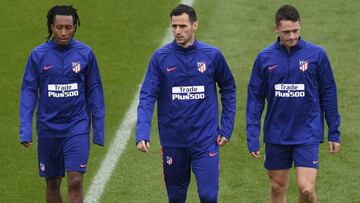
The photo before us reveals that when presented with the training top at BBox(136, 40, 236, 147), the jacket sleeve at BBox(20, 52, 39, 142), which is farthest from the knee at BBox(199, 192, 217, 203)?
the jacket sleeve at BBox(20, 52, 39, 142)

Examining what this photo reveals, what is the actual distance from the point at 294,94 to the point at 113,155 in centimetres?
363

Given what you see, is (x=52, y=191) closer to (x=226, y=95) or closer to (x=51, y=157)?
(x=51, y=157)

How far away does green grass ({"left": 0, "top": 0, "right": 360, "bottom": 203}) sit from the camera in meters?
12.6

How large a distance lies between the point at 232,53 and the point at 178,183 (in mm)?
6414

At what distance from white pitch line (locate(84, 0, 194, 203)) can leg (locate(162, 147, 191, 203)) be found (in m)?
1.72

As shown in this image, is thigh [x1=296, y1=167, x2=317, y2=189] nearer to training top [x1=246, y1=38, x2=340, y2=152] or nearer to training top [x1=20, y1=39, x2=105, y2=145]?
training top [x1=246, y1=38, x2=340, y2=152]

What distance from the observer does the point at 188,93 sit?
10398 mm

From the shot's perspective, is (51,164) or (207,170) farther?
(51,164)

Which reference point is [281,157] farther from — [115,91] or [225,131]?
[115,91]

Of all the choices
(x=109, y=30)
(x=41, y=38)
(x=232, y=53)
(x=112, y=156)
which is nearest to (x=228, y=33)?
(x=232, y=53)

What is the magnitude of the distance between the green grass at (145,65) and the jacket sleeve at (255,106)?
167 cm

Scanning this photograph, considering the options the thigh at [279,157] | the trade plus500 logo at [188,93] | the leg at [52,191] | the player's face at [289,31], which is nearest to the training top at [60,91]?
the leg at [52,191]

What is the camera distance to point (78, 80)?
10.8 m

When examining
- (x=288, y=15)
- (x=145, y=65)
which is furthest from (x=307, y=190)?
(x=145, y=65)
